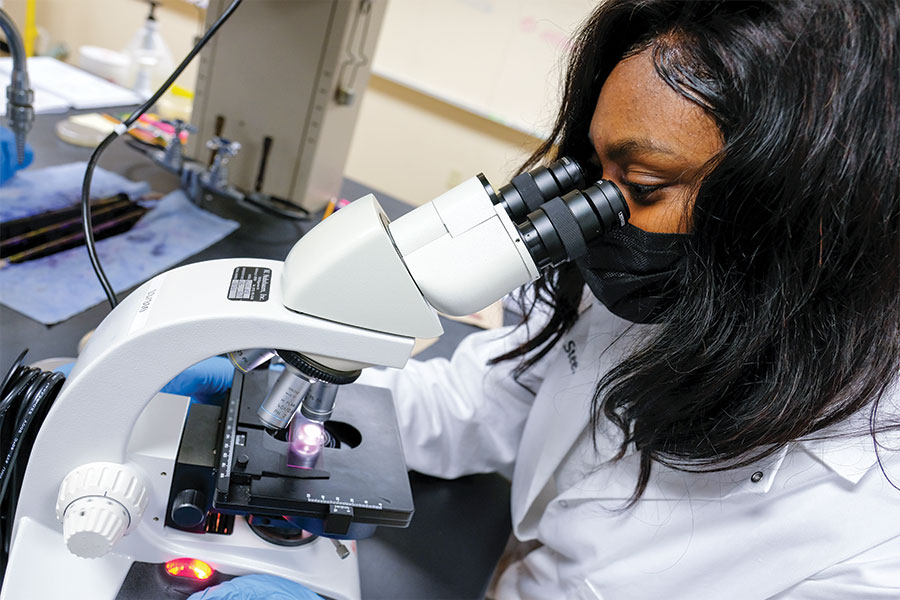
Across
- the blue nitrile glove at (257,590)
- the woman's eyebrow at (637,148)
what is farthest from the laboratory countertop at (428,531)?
the woman's eyebrow at (637,148)

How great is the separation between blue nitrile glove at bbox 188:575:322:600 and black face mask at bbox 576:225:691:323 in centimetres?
56

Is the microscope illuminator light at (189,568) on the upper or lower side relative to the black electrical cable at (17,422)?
lower

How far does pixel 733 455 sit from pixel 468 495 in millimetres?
520

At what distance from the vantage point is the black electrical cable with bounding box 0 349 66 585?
76cm

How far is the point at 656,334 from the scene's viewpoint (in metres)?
0.92

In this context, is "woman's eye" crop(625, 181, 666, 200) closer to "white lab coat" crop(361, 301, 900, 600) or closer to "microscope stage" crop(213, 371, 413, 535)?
"white lab coat" crop(361, 301, 900, 600)

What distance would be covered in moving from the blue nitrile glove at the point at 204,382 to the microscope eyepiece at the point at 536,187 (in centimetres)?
55

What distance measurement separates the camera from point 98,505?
701 mm

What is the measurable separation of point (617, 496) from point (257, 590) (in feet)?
1.91

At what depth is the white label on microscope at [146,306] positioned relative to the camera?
26.5 inches

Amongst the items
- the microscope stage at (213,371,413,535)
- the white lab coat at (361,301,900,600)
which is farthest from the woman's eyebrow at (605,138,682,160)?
the microscope stage at (213,371,413,535)

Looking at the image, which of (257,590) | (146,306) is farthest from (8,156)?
(257,590)

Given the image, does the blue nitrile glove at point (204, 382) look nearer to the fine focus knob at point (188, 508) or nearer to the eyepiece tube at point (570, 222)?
the fine focus knob at point (188, 508)

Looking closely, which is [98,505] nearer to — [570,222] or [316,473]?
[316,473]
